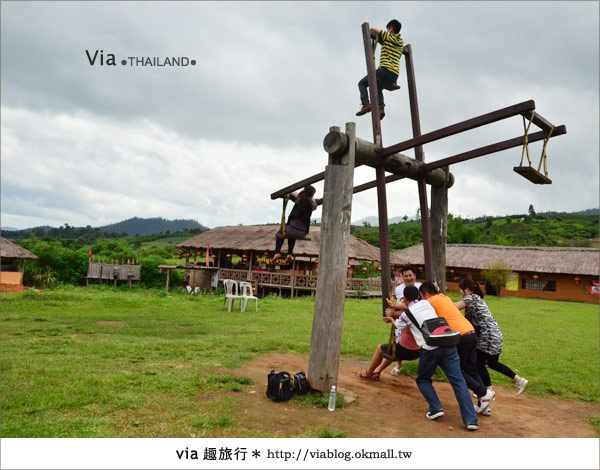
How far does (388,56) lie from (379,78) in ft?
1.08

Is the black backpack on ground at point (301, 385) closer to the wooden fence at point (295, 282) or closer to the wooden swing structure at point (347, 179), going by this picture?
the wooden swing structure at point (347, 179)

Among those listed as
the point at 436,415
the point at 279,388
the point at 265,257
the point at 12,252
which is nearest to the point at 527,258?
the point at 265,257

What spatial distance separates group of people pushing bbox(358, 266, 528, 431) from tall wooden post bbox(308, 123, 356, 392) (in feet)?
2.42

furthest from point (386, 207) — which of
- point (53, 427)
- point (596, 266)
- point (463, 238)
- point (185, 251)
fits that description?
point (463, 238)

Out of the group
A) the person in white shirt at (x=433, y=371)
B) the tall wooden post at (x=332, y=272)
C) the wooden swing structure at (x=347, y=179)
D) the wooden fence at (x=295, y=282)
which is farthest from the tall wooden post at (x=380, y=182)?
the wooden fence at (x=295, y=282)

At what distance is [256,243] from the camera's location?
23.2m

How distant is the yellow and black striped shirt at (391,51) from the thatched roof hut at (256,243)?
15.2 metres

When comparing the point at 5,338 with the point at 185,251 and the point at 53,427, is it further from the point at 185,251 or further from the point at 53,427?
the point at 185,251

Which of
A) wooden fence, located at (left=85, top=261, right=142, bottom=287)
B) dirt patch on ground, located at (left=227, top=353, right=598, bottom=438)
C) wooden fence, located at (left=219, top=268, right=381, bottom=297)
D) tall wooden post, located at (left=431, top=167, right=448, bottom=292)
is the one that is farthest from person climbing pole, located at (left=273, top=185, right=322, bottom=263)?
wooden fence, located at (left=85, top=261, right=142, bottom=287)

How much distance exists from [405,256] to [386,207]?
2954 centimetres

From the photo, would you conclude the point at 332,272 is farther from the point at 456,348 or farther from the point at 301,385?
the point at 456,348

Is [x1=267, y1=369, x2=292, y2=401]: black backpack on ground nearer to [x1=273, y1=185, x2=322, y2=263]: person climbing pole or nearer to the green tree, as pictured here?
[x1=273, y1=185, x2=322, y2=263]: person climbing pole

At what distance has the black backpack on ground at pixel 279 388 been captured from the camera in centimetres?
469

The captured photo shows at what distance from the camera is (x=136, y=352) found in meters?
6.85
